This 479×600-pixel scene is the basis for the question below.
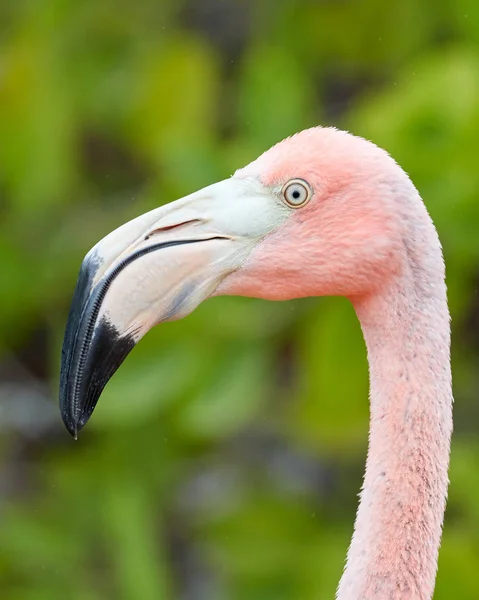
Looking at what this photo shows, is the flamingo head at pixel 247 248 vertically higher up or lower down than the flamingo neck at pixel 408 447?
higher up

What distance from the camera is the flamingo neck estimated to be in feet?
4.61

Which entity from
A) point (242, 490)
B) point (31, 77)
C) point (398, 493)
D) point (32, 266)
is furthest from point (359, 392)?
point (398, 493)

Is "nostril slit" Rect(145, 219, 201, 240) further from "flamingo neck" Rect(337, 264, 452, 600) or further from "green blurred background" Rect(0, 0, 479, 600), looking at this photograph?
"green blurred background" Rect(0, 0, 479, 600)

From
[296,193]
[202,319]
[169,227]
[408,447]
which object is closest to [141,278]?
[169,227]

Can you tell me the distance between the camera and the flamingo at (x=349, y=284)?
54.4 inches

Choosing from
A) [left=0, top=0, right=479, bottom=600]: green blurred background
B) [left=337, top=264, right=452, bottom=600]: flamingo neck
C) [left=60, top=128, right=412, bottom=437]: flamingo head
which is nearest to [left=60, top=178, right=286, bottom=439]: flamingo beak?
[left=60, top=128, right=412, bottom=437]: flamingo head

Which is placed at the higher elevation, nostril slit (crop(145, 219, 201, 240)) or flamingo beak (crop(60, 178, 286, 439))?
nostril slit (crop(145, 219, 201, 240))

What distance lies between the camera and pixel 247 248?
1420mm

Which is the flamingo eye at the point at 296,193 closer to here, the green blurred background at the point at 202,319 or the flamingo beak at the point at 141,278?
the flamingo beak at the point at 141,278

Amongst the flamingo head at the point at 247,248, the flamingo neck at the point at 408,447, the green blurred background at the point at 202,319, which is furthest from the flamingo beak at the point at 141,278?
the green blurred background at the point at 202,319

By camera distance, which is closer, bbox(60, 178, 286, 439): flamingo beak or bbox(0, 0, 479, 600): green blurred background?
bbox(60, 178, 286, 439): flamingo beak

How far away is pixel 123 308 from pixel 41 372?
2.98m

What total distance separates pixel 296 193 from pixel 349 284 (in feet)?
0.44

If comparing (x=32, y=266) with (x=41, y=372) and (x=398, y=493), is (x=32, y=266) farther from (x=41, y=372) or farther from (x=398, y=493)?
(x=398, y=493)
